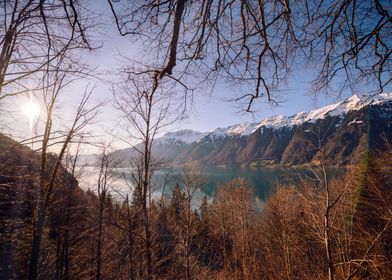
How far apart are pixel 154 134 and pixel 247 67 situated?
9.72 ft

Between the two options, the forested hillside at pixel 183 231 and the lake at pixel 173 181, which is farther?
the lake at pixel 173 181

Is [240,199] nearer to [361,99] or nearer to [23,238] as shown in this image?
[23,238]

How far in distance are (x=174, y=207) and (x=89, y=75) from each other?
98.9ft

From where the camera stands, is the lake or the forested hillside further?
the lake

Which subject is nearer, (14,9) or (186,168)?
(14,9)

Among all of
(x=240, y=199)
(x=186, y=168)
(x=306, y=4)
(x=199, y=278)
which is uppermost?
(x=306, y=4)

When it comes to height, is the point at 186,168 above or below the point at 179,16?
below

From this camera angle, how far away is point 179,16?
161cm

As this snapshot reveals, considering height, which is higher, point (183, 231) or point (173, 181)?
point (173, 181)

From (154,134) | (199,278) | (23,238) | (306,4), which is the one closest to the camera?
(306,4)

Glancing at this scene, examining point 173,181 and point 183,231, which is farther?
point 183,231

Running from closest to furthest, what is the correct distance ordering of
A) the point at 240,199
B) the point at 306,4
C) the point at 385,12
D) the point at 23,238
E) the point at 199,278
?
the point at 385,12 → the point at 306,4 → the point at 23,238 → the point at 199,278 → the point at 240,199

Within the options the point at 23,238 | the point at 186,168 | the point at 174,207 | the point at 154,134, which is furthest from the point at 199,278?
the point at 174,207

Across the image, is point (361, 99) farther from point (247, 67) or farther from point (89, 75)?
point (89, 75)
